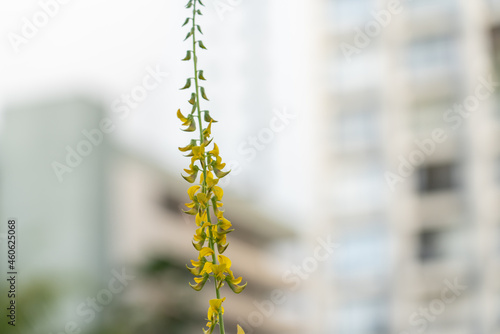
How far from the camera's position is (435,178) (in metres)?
17.0

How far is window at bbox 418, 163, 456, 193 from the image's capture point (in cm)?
1691

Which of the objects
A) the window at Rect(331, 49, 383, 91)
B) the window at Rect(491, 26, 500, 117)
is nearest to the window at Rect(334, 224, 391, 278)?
the window at Rect(331, 49, 383, 91)

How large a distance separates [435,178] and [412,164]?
1.93 ft

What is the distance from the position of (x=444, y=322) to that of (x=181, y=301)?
7.42 metres

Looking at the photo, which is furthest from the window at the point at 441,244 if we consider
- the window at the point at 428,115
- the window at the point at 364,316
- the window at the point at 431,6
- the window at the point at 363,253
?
the window at the point at 431,6

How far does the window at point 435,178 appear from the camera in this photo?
16.9m

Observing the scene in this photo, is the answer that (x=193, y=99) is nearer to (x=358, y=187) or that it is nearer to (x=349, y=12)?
(x=358, y=187)

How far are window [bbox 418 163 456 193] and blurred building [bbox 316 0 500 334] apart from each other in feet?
0.10

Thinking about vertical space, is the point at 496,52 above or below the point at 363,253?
above

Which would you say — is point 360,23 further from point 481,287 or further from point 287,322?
point 287,322

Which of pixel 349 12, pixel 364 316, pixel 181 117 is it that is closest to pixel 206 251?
pixel 181 117

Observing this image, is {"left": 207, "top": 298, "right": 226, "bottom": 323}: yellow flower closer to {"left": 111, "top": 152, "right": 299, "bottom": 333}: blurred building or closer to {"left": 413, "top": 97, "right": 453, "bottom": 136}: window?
{"left": 111, "top": 152, "right": 299, "bottom": 333}: blurred building

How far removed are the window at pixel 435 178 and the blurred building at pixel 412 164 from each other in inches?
1.2

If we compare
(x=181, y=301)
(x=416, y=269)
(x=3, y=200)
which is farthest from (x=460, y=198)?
(x=3, y=200)
